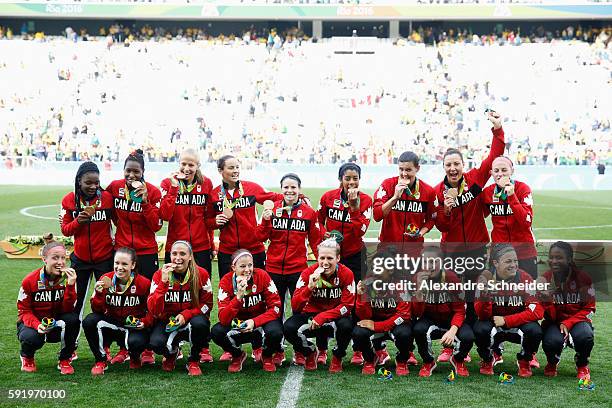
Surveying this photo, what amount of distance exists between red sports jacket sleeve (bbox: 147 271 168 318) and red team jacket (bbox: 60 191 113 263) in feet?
2.97

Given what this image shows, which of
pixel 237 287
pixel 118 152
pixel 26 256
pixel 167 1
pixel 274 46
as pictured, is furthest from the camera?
pixel 167 1

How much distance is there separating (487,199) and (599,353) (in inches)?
66.3

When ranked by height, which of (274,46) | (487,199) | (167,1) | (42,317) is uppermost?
(167,1)

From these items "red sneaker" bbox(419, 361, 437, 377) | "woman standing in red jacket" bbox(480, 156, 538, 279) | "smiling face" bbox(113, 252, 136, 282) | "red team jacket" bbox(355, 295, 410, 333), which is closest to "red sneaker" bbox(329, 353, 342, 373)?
"red team jacket" bbox(355, 295, 410, 333)

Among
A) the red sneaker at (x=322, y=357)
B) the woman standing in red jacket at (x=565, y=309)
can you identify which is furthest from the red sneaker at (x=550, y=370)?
the red sneaker at (x=322, y=357)

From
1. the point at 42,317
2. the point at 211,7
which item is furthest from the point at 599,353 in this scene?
the point at 211,7

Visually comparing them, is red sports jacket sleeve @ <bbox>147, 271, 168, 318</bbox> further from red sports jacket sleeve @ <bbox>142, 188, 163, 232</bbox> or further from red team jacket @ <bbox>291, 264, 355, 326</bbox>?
red team jacket @ <bbox>291, 264, 355, 326</bbox>

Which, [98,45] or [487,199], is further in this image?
[98,45]

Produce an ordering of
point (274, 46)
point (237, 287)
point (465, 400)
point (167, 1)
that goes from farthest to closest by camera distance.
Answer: point (167, 1)
point (274, 46)
point (237, 287)
point (465, 400)

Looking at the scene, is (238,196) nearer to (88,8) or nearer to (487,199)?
(487,199)

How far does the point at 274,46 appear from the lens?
4128cm

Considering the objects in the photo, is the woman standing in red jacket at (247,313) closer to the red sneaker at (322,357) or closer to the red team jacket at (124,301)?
the red sneaker at (322,357)

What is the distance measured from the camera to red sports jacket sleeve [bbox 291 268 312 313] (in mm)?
6418

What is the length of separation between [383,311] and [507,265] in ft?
3.37
